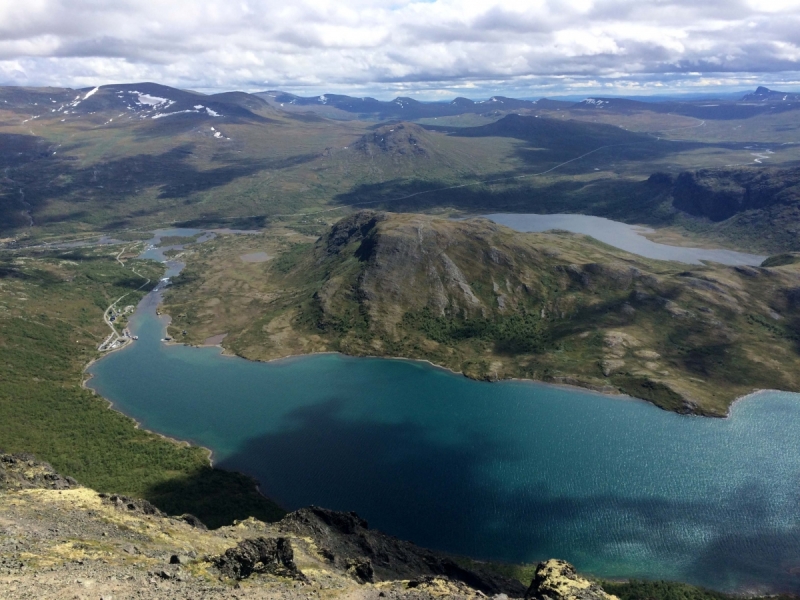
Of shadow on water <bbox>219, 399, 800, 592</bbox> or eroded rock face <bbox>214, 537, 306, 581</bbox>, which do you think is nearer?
eroded rock face <bbox>214, 537, 306, 581</bbox>

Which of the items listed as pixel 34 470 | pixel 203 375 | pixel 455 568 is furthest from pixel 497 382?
pixel 34 470

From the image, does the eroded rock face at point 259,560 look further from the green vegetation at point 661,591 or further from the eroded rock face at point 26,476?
the green vegetation at point 661,591

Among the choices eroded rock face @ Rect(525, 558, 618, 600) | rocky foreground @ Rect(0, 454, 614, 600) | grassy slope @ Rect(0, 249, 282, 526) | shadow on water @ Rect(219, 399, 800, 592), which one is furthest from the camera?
grassy slope @ Rect(0, 249, 282, 526)

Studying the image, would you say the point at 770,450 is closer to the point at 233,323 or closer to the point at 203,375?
the point at 203,375

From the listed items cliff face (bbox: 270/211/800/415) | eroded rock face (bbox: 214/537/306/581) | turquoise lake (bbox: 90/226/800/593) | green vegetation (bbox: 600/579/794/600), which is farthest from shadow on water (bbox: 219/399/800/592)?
eroded rock face (bbox: 214/537/306/581)

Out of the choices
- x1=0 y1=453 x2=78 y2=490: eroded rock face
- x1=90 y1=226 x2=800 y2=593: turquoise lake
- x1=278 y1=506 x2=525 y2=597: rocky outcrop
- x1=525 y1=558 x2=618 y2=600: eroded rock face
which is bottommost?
x1=90 y1=226 x2=800 y2=593: turquoise lake

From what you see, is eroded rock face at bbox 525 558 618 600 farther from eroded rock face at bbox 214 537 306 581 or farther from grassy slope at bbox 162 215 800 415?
grassy slope at bbox 162 215 800 415

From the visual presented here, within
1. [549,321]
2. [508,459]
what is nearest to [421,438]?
[508,459]
